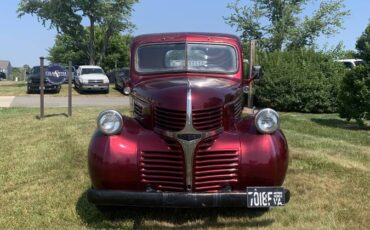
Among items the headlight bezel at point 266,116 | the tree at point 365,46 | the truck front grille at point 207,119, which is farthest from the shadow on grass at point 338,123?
the truck front grille at point 207,119

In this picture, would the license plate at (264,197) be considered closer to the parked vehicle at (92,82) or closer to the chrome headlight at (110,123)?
the chrome headlight at (110,123)

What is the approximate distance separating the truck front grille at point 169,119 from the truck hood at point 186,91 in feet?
0.16

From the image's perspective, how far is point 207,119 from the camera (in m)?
5.28

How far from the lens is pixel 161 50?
21.9 ft

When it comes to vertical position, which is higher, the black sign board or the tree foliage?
the tree foliage

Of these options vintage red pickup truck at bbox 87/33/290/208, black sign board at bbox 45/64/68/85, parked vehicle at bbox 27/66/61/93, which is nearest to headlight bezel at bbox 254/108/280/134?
vintage red pickup truck at bbox 87/33/290/208

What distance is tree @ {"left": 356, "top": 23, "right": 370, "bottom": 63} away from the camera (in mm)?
12941

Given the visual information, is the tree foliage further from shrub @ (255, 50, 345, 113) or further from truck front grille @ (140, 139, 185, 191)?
truck front grille @ (140, 139, 185, 191)

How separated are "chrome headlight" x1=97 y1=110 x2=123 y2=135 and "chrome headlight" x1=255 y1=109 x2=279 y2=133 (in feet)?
4.52

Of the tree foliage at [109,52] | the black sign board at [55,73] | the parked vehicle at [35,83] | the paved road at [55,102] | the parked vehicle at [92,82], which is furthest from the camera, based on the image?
the tree foliage at [109,52]

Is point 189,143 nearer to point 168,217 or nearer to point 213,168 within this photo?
point 213,168

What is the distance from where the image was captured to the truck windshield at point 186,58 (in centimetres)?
651

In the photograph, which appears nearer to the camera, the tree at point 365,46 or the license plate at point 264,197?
the license plate at point 264,197

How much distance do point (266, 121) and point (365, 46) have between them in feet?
28.1
